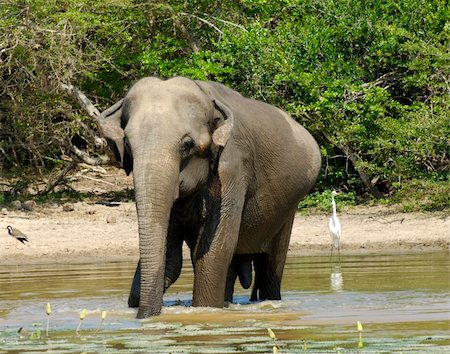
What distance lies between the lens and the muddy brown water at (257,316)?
823cm

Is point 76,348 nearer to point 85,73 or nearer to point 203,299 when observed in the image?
point 203,299

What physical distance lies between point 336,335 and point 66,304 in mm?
3564

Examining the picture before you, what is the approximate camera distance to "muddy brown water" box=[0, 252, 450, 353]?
8.23 meters

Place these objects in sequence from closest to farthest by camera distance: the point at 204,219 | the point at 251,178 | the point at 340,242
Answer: the point at 204,219 → the point at 251,178 → the point at 340,242

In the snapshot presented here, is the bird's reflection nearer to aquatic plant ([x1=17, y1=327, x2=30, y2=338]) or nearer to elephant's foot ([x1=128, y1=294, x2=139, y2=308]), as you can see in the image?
elephant's foot ([x1=128, y1=294, x2=139, y2=308])

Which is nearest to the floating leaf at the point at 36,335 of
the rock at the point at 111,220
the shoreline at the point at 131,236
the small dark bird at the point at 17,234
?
the shoreline at the point at 131,236

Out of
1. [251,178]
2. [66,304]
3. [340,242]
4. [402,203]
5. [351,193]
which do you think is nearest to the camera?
[251,178]

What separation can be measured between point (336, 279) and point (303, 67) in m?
8.37

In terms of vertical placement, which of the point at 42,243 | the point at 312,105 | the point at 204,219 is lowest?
the point at 42,243

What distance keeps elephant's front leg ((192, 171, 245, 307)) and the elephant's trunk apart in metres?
0.96

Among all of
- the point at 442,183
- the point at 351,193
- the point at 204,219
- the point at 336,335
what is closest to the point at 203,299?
the point at 204,219

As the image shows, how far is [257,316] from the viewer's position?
1012 cm

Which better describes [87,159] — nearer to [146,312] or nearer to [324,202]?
[324,202]

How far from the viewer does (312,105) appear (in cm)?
2089
